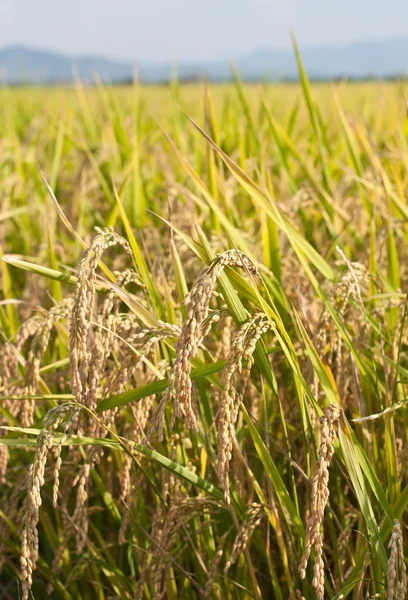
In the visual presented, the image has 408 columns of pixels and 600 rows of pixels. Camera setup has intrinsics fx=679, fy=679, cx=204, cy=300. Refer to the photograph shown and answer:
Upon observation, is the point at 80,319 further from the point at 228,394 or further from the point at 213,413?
the point at 213,413

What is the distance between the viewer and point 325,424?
31.8 inches

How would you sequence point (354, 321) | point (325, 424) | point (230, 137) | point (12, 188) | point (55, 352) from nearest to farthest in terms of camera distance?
point (325, 424) → point (354, 321) → point (55, 352) → point (12, 188) → point (230, 137)

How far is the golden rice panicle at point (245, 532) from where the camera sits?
3.43ft

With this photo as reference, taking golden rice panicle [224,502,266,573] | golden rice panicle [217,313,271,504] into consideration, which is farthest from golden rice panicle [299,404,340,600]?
golden rice panicle [224,502,266,573]

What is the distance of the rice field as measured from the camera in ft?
2.89

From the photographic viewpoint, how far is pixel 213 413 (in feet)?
4.70

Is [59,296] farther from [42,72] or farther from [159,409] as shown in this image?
[42,72]

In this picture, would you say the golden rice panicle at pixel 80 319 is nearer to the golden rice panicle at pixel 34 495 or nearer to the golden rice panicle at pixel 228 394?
the golden rice panicle at pixel 34 495

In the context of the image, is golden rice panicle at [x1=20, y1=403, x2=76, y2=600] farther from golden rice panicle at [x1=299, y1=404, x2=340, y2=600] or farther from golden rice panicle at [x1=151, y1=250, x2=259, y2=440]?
golden rice panicle at [x1=299, y1=404, x2=340, y2=600]

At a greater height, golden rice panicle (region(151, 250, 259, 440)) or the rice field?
golden rice panicle (region(151, 250, 259, 440))

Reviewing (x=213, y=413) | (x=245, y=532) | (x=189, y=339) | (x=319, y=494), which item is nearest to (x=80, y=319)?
(x=189, y=339)

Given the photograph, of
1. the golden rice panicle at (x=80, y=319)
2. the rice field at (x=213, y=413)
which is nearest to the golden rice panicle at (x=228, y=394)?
the rice field at (x=213, y=413)

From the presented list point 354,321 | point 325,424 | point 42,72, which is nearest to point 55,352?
point 354,321

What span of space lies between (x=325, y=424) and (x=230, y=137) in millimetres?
2912
